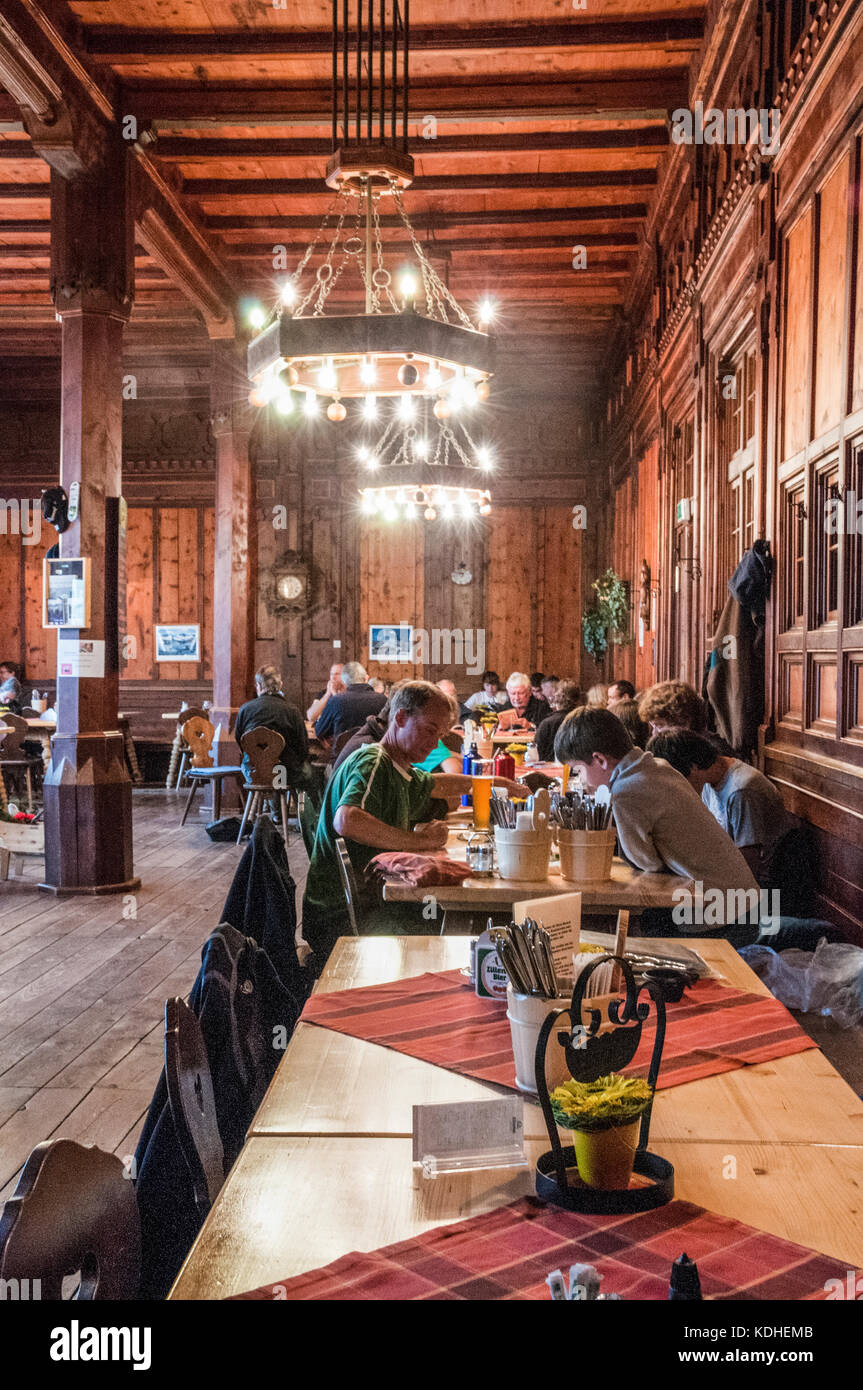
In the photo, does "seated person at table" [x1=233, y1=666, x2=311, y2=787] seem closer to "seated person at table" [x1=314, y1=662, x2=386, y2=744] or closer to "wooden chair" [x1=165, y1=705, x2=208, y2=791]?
"seated person at table" [x1=314, y1=662, x2=386, y2=744]

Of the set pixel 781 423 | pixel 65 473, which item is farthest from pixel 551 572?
pixel 781 423

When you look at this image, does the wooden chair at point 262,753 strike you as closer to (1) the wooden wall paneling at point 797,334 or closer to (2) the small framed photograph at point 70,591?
(2) the small framed photograph at point 70,591

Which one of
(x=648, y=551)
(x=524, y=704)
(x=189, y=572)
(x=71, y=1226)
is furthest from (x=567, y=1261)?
(x=189, y=572)

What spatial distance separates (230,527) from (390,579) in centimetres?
251

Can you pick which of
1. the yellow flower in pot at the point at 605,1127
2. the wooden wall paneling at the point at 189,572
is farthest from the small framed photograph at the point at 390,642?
the yellow flower in pot at the point at 605,1127

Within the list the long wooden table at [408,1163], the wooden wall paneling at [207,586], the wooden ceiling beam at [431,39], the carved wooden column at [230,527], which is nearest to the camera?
the long wooden table at [408,1163]

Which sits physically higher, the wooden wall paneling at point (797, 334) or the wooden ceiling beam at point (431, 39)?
the wooden ceiling beam at point (431, 39)

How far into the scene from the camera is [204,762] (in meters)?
10.6

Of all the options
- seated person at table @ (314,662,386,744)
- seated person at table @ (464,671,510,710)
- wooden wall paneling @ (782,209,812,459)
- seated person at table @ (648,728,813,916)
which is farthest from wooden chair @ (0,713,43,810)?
wooden wall paneling @ (782,209,812,459)

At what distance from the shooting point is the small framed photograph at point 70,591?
22.1 ft

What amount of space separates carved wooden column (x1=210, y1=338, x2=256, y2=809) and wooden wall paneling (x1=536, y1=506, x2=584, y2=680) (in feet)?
11.5

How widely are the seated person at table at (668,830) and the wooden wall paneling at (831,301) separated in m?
1.31

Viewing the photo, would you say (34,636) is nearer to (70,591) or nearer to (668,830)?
(70,591)

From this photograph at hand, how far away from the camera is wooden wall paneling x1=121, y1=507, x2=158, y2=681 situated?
13.1 m
